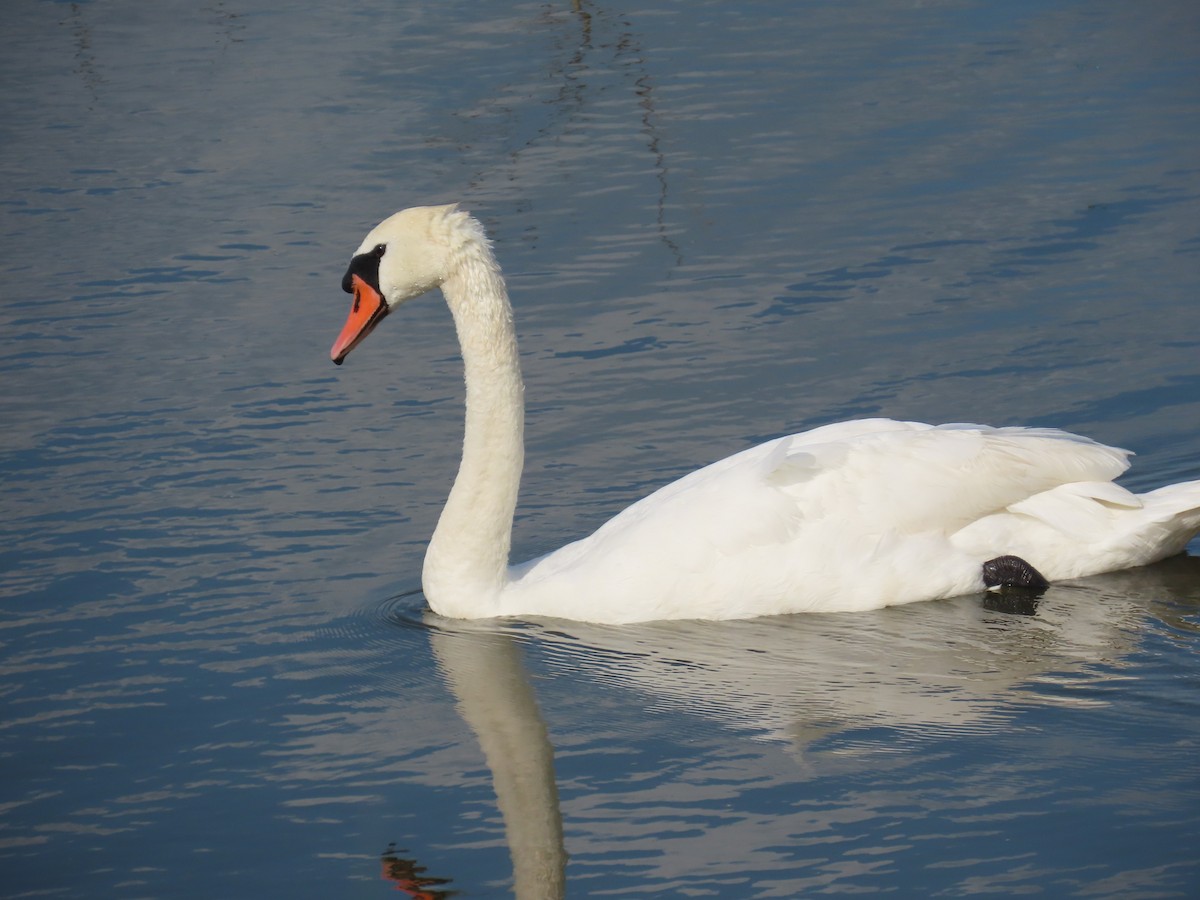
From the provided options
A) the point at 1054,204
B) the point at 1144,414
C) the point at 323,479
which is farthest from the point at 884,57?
the point at 323,479

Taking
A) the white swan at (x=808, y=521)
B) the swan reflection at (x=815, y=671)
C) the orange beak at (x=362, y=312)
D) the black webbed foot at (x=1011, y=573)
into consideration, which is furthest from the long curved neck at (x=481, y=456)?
the black webbed foot at (x=1011, y=573)

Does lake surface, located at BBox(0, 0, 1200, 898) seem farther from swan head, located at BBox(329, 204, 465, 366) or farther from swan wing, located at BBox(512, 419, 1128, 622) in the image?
swan head, located at BBox(329, 204, 465, 366)

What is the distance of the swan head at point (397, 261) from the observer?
26.0 ft

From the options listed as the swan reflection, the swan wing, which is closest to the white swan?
the swan wing

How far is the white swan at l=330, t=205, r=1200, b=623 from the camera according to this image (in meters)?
7.57

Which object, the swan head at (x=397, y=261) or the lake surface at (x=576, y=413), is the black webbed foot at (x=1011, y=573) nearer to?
the lake surface at (x=576, y=413)

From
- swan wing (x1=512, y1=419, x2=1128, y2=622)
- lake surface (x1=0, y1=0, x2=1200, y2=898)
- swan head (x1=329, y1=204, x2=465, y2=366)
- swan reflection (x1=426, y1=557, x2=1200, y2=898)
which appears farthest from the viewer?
swan head (x1=329, y1=204, x2=465, y2=366)

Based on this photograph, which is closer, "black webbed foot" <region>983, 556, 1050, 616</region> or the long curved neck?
"black webbed foot" <region>983, 556, 1050, 616</region>

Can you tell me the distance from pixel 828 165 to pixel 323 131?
461 centimetres

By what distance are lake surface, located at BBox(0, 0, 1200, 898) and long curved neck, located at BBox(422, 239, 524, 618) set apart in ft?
0.90

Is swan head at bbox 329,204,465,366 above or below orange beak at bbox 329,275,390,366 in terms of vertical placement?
above

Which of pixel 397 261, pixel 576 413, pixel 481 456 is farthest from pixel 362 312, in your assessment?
pixel 576 413

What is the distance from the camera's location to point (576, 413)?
1002 cm

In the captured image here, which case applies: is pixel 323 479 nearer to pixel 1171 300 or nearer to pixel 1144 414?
pixel 1144 414
